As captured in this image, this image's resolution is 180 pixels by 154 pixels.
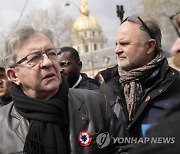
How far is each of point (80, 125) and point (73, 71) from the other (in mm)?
2414

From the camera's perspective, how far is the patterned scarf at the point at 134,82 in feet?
8.79

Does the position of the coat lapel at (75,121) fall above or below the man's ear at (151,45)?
below

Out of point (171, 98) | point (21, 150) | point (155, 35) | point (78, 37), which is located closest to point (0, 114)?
point (21, 150)

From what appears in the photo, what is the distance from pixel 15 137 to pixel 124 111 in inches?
37.1

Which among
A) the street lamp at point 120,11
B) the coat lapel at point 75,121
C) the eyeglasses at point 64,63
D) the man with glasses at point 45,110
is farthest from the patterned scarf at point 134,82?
the street lamp at point 120,11

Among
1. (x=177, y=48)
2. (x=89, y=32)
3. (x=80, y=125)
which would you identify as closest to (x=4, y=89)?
(x=80, y=125)

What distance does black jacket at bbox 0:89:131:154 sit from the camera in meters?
2.12

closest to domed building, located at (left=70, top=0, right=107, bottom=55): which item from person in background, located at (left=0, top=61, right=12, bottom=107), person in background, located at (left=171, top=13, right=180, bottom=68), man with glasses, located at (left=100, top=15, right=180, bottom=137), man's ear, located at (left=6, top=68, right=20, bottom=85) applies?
person in background, located at (left=0, top=61, right=12, bottom=107)

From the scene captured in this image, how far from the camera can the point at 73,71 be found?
14.9 ft

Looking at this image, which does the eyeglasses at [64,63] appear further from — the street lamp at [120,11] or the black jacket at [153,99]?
the street lamp at [120,11]

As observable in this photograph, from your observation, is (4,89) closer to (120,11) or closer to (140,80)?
(140,80)

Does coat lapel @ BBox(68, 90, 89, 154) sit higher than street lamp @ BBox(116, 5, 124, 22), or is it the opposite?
street lamp @ BBox(116, 5, 124, 22)

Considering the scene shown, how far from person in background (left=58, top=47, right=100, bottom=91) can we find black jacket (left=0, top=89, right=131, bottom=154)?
6.97 ft

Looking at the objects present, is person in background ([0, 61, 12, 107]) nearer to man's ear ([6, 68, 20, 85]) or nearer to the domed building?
man's ear ([6, 68, 20, 85])
